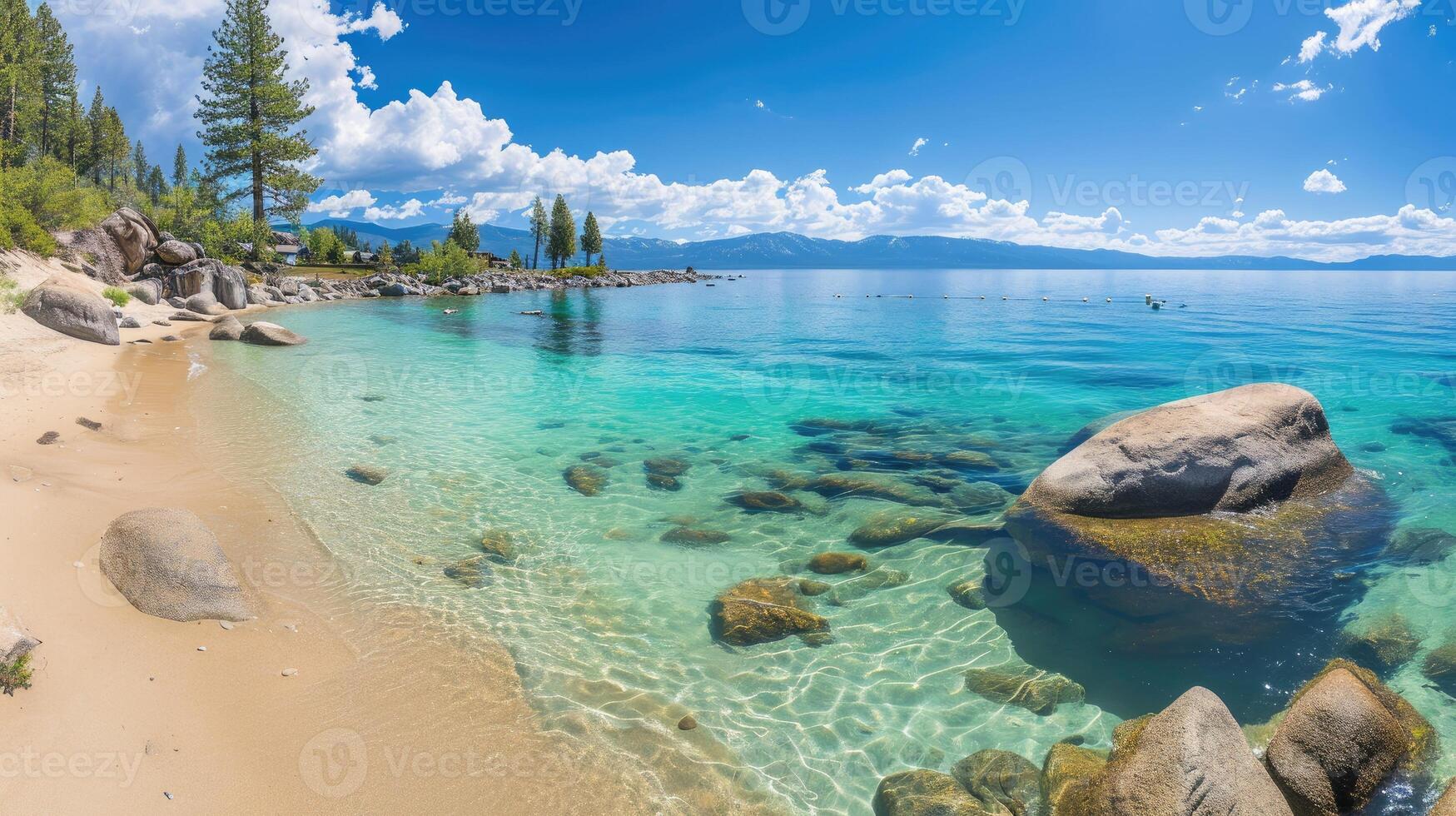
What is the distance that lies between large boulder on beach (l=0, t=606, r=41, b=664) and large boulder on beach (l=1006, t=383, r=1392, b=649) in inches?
423

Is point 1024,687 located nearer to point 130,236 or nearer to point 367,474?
point 367,474

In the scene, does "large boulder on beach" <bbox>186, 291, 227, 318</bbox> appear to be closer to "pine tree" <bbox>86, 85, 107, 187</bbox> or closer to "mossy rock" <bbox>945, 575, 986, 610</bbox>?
"mossy rock" <bbox>945, 575, 986, 610</bbox>

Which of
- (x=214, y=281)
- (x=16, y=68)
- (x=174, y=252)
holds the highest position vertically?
(x=16, y=68)

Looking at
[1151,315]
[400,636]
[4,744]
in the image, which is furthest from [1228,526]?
[1151,315]

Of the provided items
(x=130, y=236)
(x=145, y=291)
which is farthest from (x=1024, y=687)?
(x=130, y=236)

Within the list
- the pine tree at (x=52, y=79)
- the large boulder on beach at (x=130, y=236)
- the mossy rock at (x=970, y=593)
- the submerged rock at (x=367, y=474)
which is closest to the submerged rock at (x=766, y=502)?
the mossy rock at (x=970, y=593)

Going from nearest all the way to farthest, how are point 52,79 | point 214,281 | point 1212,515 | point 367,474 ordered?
point 1212,515 < point 367,474 < point 214,281 < point 52,79

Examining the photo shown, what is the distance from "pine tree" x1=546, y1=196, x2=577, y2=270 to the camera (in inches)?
4884

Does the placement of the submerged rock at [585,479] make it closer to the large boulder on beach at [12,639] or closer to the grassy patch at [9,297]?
the large boulder on beach at [12,639]

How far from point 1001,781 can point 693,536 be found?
226 inches

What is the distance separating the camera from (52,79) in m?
74.9

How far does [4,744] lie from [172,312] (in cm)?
3916

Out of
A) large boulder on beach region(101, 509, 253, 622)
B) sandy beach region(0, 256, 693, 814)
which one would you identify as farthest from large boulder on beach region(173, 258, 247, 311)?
large boulder on beach region(101, 509, 253, 622)

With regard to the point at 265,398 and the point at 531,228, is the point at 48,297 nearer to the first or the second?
the point at 265,398
